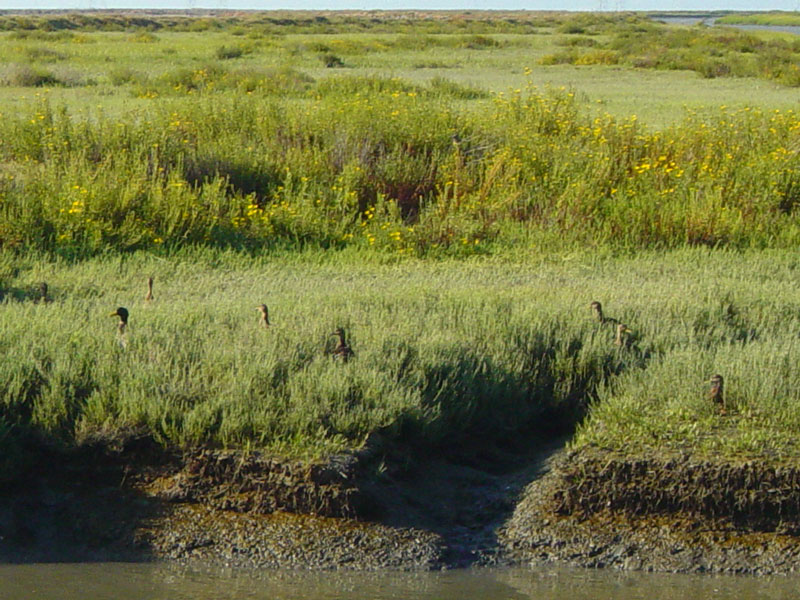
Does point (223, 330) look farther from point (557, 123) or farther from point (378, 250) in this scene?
point (557, 123)

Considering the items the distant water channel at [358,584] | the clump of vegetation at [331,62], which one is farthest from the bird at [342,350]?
the clump of vegetation at [331,62]

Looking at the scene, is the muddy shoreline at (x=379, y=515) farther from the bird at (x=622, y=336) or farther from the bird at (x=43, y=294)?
the bird at (x=43, y=294)

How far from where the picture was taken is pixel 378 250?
10109 mm

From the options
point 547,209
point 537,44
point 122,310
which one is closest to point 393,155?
point 547,209

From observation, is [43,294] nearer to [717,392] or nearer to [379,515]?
[379,515]

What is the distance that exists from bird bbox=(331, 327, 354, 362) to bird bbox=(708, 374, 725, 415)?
83.5 inches

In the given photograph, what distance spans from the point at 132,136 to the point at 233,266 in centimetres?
334

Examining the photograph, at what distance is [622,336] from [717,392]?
3.40 ft

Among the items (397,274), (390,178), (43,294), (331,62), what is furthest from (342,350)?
(331,62)

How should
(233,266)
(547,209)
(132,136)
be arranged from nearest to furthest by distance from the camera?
(233,266), (547,209), (132,136)

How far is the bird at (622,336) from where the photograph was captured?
23.1 feet

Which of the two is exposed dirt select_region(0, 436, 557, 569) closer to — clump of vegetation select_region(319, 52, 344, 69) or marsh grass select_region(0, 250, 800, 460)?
marsh grass select_region(0, 250, 800, 460)

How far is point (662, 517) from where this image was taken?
18.5ft

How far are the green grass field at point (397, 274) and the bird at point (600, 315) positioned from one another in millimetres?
86
